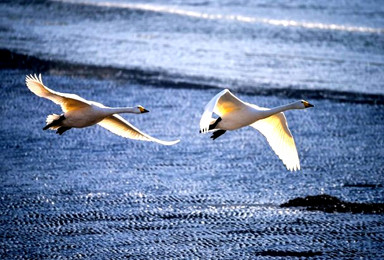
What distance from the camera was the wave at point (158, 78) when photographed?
2108 centimetres

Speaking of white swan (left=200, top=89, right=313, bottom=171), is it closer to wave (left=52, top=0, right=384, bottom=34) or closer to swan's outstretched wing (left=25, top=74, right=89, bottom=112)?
swan's outstretched wing (left=25, top=74, right=89, bottom=112)

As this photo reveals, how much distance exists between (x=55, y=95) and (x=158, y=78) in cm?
912

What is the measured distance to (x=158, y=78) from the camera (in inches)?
866

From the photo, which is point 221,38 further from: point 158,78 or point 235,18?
point 158,78

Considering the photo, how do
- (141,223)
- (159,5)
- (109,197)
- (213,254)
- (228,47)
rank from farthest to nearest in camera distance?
1. (159,5)
2. (228,47)
3. (109,197)
4. (141,223)
5. (213,254)

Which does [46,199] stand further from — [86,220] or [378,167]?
[378,167]

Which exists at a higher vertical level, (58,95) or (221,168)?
(58,95)

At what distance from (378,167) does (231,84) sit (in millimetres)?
5724

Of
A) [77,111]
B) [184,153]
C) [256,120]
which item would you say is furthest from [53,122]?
[184,153]

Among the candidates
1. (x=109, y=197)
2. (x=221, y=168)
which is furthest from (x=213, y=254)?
(x=221, y=168)

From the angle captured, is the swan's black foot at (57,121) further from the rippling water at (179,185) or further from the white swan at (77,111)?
the rippling water at (179,185)

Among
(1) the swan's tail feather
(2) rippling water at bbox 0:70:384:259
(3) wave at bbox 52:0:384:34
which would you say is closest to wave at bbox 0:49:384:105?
(2) rippling water at bbox 0:70:384:259

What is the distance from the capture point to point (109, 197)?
48.0ft

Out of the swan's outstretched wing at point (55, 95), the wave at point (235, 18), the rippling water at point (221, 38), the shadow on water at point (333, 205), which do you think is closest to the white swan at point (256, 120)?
the shadow on water at point (333, 205)
